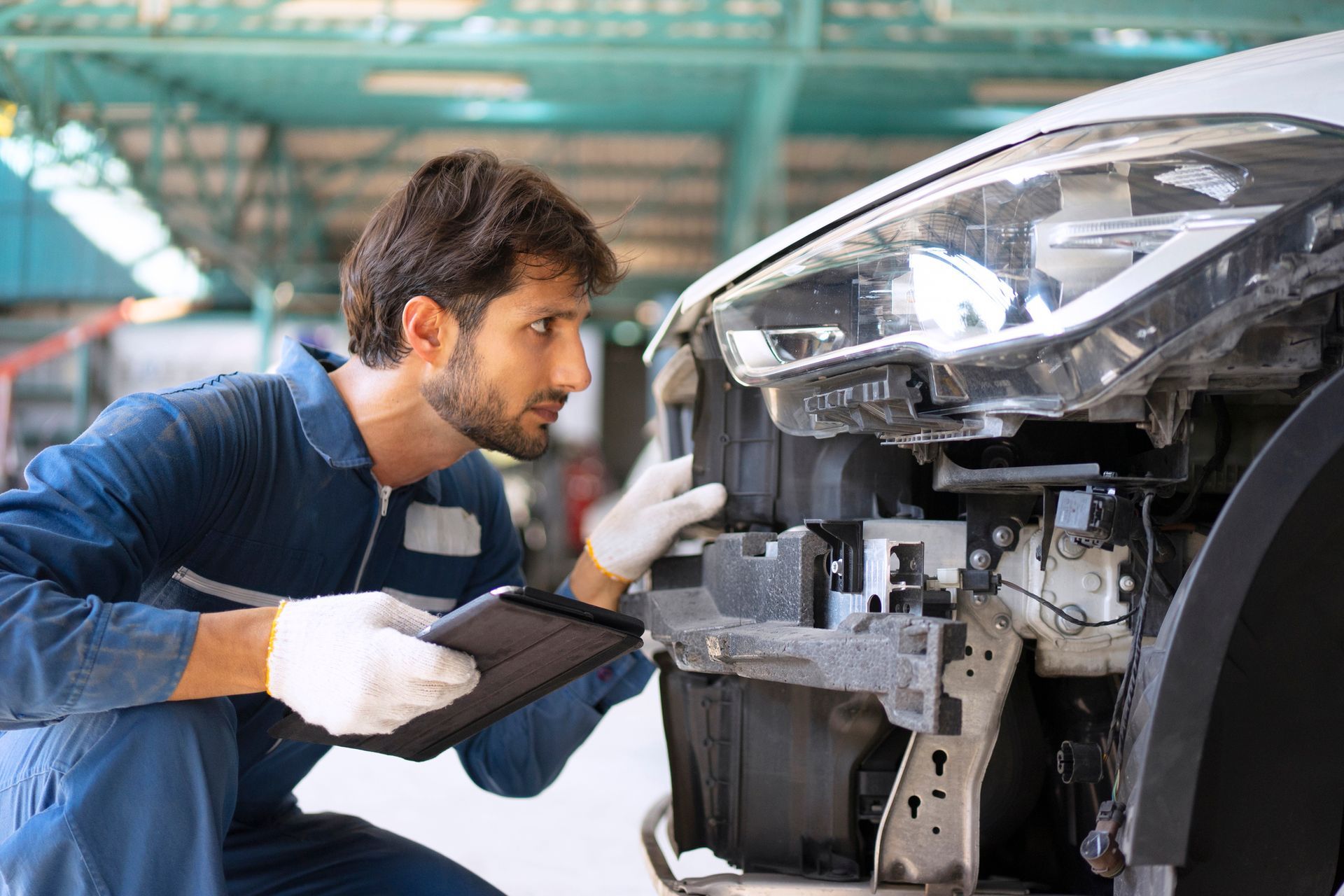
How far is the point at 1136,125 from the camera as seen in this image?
1064mm

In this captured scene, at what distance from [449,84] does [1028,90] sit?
17.0ft

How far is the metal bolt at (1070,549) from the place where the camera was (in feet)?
4.38

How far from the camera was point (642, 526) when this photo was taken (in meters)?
1.86

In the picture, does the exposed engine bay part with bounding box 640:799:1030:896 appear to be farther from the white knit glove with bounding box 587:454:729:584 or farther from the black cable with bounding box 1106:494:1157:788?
the white knit glove with bounding box 587:454:729:584

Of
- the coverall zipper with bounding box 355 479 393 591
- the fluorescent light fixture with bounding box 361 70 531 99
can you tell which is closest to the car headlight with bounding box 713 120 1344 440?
the coverall zipper with bounding box 355 479 393 591

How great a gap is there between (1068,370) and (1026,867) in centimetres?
95

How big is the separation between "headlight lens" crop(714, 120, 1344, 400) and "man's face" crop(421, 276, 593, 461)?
583 mm

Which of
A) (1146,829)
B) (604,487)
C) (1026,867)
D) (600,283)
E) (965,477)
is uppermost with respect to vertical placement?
(600,283)

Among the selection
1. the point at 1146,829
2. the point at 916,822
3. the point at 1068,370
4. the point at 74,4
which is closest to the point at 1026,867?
the point at 916,822

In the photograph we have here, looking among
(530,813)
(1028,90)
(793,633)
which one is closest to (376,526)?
(793,633)

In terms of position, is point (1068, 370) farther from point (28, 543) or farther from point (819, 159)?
point (819, 159)

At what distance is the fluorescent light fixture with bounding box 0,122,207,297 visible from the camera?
970 cm

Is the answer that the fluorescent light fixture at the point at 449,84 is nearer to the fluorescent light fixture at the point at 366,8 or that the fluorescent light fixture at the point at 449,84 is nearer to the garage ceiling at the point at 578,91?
the garage ceiling at the point at 578,91

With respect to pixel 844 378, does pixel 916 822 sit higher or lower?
lower
